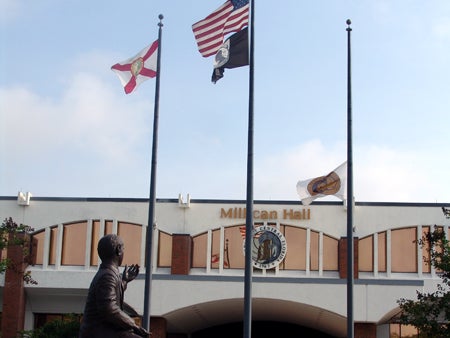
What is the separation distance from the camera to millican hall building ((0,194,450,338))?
36.7 m

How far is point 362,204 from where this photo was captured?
37.5 metres

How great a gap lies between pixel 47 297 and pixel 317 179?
1687cm

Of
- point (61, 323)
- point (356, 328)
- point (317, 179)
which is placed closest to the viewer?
point (317, 179)

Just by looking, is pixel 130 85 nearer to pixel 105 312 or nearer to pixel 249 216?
pixel 249 216

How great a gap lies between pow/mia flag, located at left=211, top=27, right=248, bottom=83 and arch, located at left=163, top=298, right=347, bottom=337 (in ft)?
53.3

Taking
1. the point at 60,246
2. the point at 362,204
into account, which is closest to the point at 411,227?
the point at 362,204

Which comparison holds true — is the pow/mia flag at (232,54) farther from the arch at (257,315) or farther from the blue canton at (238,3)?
the arch at (257,315)

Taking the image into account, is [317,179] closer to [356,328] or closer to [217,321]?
[356,328]

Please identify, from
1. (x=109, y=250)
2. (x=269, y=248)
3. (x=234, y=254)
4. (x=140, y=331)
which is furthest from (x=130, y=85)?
(x=140, y=331)

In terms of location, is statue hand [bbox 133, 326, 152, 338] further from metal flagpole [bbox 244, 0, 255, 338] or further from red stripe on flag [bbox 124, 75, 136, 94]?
red stripe on flag [bbox 124, 75, 136, 94]

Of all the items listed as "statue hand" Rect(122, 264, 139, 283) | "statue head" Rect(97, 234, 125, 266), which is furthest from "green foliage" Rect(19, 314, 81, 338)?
"statue head" Rect(97, 234, 125, 266)

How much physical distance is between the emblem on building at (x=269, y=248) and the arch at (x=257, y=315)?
1.66m

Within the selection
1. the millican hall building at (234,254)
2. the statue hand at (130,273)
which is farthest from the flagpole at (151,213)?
the statue hand at (130,273)

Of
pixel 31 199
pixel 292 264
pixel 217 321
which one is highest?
pixel 31 199
